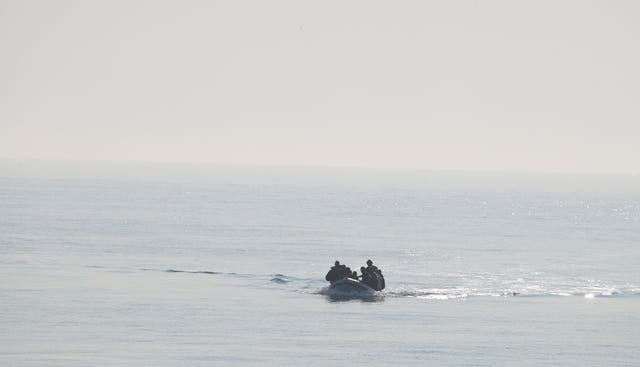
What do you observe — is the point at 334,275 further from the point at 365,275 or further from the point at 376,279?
the point at 376,279

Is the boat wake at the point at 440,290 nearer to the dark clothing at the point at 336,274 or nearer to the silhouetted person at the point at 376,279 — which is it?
the silhouetted person at the point at 376,279

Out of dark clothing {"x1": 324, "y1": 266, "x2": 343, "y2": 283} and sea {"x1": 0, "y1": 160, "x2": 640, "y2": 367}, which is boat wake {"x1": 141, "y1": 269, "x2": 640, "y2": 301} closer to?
sea {"x1": 0, "y1": 160, "x2": 640, "y2": 367}

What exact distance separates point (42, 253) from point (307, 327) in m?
29.9

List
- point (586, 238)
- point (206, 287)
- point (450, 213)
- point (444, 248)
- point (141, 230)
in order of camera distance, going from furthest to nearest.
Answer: point (450, 213) < point (586, 238) < point (141, 230) < point (444, 248) < point (206, 287)

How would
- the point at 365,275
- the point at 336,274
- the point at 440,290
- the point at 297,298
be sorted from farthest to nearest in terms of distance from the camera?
the point at 440,290, the point at 336,274, the point at 365,275, the point at 297,298

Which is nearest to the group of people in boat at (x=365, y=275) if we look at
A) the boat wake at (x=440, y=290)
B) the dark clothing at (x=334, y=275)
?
the dark clothing at (x=334, y=275)

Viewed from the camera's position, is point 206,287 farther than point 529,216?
No

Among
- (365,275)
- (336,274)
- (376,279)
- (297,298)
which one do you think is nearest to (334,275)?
(336,274)

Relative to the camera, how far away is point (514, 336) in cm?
4722

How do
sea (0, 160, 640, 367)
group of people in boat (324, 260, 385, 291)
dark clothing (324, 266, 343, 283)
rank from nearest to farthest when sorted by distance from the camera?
sea (0, 160, 640, 367), group of people in boat (324, 260, 385, 291), dark clothing (324, 266, 343, 283)

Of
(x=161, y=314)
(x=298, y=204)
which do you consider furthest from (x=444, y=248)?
(x=298, y=204)

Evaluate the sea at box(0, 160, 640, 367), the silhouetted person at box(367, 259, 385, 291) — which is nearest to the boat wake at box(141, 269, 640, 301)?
the sea at box(0, 160, 640, 367)

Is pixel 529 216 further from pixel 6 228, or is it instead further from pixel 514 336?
pixel 514 336

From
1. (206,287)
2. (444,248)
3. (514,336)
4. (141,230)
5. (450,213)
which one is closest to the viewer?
(514,336)
